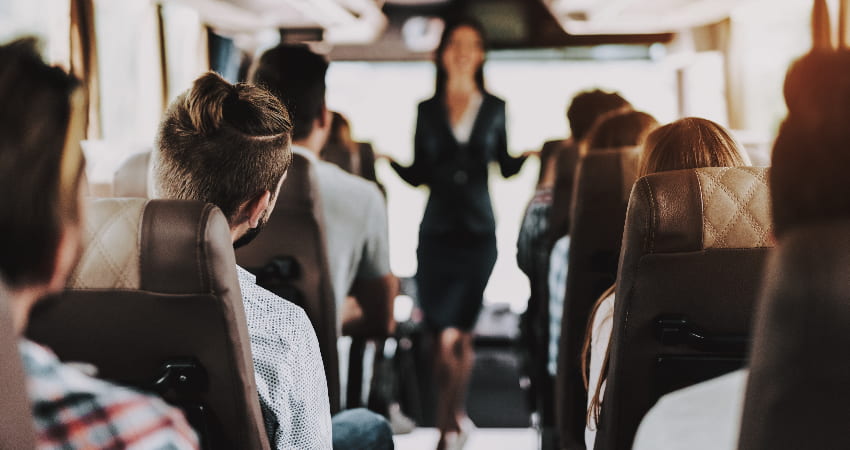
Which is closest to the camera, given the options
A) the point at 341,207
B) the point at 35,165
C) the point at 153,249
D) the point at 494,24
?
the point at 35,165

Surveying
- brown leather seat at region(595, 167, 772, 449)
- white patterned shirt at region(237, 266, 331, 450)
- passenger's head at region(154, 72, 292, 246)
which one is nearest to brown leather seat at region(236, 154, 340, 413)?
passenger's head at region(154, 72, 292, 246)

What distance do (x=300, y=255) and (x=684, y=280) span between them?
3.25 ft

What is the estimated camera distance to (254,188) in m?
1.53

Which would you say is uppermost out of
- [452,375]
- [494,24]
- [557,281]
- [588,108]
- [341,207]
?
[494,24]

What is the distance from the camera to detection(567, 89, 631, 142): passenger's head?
3277mm

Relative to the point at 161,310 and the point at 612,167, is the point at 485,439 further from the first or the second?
the point at 161,310

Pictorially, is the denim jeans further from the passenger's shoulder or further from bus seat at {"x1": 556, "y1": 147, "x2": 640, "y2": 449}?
bus seat at {"x1": 556, "y1": 147, "x2": 640, "y2": 449}

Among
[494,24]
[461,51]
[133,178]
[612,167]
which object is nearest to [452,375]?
[461,51]

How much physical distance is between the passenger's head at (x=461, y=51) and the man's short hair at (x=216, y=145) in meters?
2.31

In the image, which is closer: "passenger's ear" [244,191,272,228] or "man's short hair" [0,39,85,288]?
"man's short hair" [0,39,85,288]

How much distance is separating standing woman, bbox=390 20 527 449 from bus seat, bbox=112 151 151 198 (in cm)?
163

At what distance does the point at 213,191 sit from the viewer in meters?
1.50

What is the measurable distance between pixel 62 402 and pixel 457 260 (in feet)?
9.69

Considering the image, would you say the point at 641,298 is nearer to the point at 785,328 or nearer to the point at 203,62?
the point at 785,328
